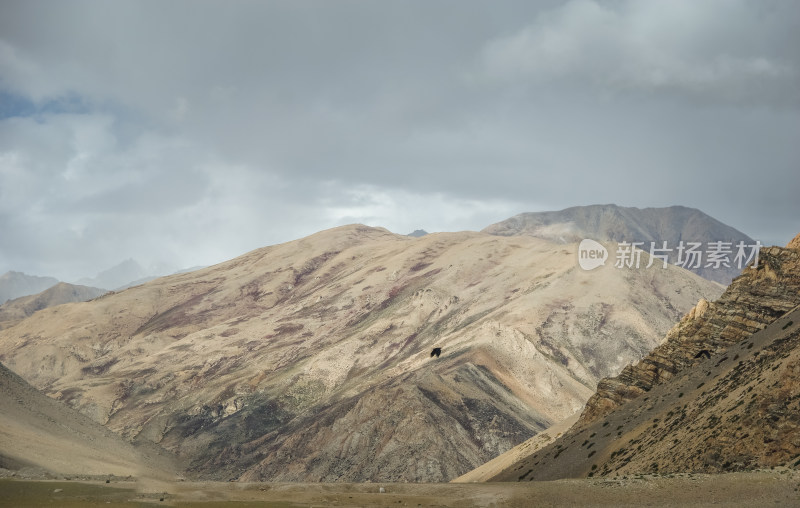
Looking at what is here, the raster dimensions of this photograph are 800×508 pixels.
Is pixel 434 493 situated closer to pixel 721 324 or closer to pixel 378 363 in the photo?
pixel 721 324

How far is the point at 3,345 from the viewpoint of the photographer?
7589 inches

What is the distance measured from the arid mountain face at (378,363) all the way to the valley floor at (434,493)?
42.8 meters

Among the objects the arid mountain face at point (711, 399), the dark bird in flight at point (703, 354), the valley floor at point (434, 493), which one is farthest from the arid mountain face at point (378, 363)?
the valley floor at point (434, 493)

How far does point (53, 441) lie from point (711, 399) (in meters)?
63.0

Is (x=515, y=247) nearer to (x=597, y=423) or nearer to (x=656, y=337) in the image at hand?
(x=656, y=337)

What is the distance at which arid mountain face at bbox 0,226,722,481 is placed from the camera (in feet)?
302

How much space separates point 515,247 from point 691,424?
511 feet

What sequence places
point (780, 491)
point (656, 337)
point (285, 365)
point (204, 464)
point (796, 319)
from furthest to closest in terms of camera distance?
point (285, 365) < point (656, 337) < point (204, 464) < point (796, 319) < point (780, 491)

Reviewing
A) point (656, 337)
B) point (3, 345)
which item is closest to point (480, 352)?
point (656, 337)

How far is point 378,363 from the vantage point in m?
134
